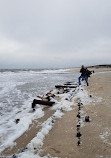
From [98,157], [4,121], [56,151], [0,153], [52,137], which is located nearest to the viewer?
[98,157]

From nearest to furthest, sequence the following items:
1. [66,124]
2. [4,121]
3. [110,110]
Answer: [66,124], [110,110], [4,121]

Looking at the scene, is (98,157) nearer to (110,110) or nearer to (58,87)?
(110,110)

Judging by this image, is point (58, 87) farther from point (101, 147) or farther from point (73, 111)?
point (101, 147)

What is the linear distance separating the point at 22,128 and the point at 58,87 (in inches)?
371

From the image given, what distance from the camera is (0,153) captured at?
3713mm

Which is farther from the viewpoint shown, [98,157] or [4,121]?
[4,121]

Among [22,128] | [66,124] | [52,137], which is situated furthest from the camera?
[22,128]

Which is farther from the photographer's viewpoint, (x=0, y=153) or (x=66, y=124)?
(x=66, y=124)

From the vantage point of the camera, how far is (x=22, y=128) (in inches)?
211

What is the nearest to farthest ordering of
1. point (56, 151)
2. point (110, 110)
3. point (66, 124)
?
1. point (56, 151)
2. point (66, 124)
3. point (110, 110)

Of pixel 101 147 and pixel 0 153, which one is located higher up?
pixel 101 147

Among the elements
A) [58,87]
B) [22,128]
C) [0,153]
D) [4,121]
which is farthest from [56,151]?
[58,87]

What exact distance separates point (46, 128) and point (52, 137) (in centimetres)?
52

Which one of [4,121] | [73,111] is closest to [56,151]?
[73,111]
